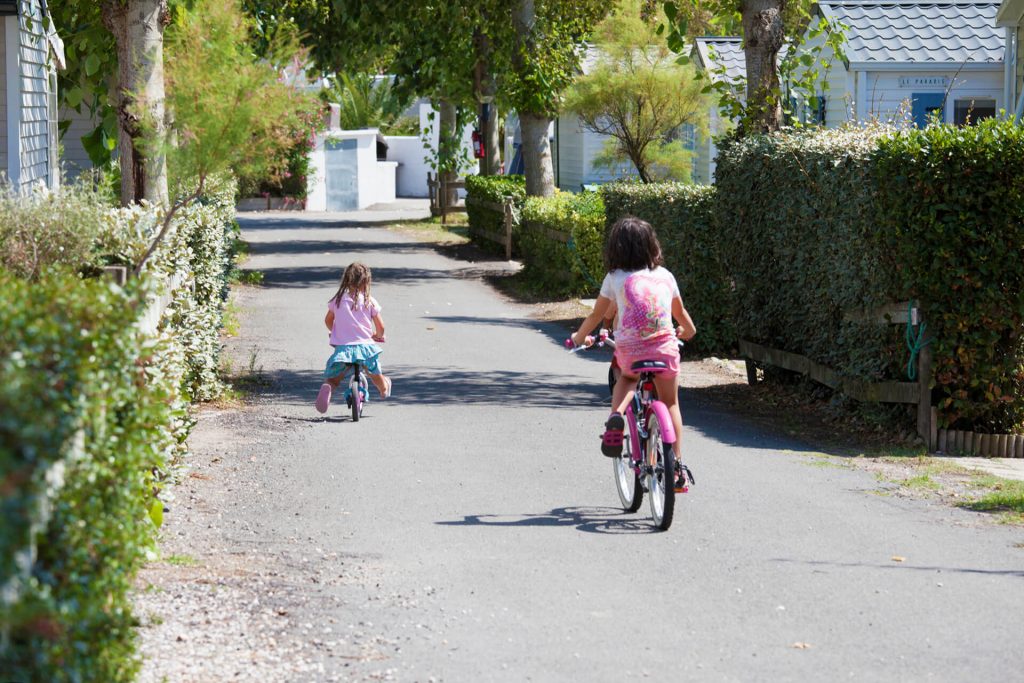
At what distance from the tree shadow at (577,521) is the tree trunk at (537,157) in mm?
19407

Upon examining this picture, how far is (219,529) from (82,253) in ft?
8.32

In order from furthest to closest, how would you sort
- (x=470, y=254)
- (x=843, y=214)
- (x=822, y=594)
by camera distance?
1. (x=470, y=254)
2. (x=843, y=214)
3. (x=822, y=594)

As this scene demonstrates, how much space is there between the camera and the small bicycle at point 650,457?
7.31m

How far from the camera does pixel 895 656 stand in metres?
5.39

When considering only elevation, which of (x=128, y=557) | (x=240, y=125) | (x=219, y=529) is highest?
(x=240, y=125)

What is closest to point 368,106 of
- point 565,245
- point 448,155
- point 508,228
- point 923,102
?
point 448,155

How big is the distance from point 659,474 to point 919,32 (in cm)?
1880

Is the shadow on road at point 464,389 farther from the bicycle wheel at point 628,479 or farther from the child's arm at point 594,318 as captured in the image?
the child's arm at point 594,318

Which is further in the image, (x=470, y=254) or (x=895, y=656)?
(x=470, y=254)

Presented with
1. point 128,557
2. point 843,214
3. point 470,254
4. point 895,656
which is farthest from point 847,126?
point 470,254

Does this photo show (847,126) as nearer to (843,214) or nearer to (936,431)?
(843,214)

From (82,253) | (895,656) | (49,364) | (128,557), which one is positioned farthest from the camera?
(82,253)

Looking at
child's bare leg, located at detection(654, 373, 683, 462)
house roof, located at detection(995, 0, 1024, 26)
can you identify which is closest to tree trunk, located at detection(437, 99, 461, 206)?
house roof, located at detection(995, 0, 1024, 26)

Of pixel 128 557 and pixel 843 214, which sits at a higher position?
pixel 843 214
